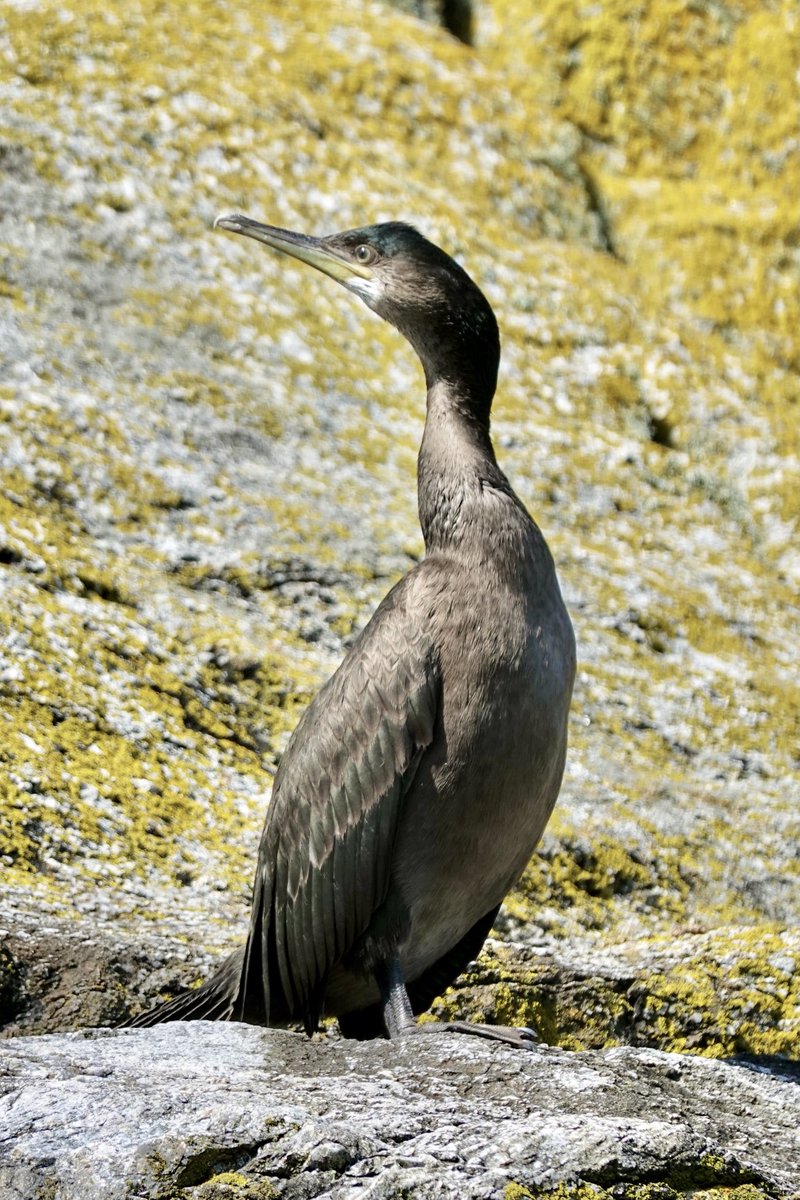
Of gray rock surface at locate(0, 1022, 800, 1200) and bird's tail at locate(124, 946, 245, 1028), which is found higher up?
bird's tail at locate(124, 946, 245, 1028)

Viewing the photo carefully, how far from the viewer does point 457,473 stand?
6.00 meters

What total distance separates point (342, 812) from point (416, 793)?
0.32 m

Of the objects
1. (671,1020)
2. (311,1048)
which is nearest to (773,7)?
(671,1020)

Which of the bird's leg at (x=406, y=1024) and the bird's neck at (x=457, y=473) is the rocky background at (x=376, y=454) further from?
the bird's neck at (x=457, y=473)

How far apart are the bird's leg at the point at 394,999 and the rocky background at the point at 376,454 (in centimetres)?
74

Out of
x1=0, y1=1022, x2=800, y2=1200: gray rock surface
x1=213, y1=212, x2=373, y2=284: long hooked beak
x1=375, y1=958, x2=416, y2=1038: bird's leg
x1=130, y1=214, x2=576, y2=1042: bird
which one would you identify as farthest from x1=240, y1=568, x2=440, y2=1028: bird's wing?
x1=213, y1=212, x2=373, y2=284: long hooked beak

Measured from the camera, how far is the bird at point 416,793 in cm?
522

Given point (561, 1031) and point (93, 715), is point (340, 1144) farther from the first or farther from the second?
point (93, 715)

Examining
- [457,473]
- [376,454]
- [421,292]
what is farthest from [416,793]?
[376,454]

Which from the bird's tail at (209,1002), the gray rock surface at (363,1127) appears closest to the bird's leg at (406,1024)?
the gray rock surface at (363,1127)

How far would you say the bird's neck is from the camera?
18.9ft

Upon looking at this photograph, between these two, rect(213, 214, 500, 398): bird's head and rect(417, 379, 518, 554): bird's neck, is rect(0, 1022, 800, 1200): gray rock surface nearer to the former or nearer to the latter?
rect(417, 379, 518, 554): bird's neck

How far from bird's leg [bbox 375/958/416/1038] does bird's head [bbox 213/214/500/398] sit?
2.59 meters

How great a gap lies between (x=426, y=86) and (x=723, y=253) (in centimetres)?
270
